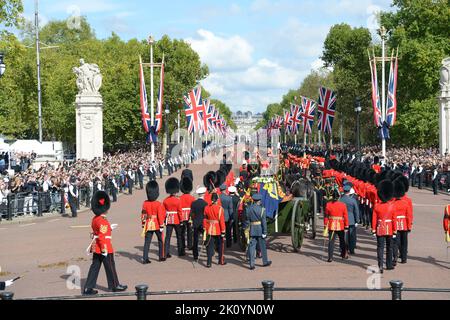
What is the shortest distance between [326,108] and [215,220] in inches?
1037

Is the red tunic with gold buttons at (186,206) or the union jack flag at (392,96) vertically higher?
the union jack flag at (392,96)

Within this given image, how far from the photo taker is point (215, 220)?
1345cm

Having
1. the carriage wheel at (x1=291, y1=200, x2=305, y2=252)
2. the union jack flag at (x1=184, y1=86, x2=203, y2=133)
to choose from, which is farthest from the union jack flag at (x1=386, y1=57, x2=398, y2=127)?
the carriage wheel at (x1=291, y1=200, x2=305, y2=252)

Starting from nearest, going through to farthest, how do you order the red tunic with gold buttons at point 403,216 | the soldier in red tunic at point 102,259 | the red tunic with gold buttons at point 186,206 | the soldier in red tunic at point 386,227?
1. the soldier in red tunic at point 102,259
2. the soldier in red tunic at point 386,227
3. the red tunic with gold buttons at point 403,216
4. the red tunic with gold buttons at point 186,206

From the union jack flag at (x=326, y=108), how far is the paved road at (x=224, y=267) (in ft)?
63.2

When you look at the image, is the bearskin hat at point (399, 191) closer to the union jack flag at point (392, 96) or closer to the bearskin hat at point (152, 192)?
the bearskin hat at point (152, 192)

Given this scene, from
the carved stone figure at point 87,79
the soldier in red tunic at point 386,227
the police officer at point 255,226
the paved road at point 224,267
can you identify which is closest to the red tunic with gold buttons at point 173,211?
the paved road at point 224,267

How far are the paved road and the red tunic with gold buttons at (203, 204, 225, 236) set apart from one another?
0.74 metres

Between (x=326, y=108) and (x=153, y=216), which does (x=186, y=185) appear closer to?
(x=153, y=216)

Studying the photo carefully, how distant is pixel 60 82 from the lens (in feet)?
202

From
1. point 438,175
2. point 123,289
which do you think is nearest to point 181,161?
point 438,175

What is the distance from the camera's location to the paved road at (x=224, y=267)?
38.0 ft

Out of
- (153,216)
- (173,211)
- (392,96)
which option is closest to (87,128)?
(392,96)

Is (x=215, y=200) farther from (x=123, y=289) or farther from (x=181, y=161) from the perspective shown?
(x=181, y=161)
